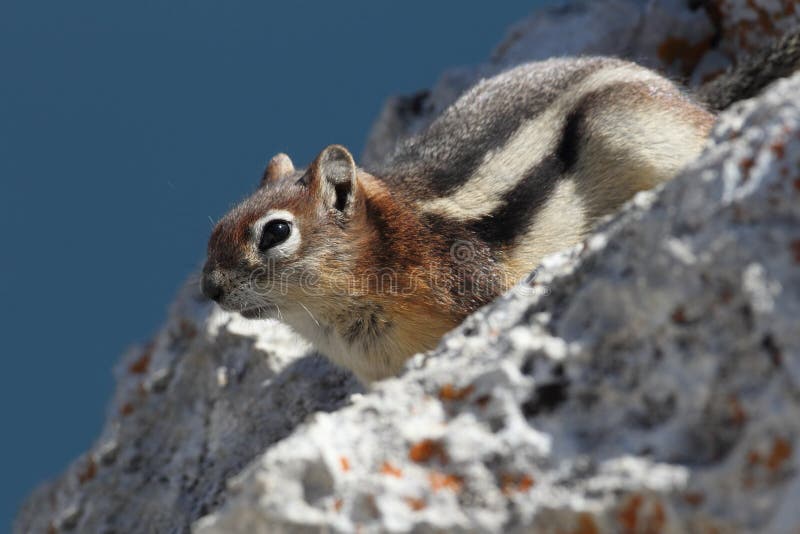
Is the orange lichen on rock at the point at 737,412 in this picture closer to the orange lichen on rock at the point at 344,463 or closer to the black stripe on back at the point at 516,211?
the orange lichen on rock at the point at 344,463

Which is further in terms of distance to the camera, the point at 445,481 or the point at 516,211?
the point at 516,211

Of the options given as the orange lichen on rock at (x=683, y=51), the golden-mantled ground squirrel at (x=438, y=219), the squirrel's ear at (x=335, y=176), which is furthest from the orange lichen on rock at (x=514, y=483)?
the orange lichen on rock at (x=683, y=51)

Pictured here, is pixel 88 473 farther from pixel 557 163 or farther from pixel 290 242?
pixel 557 163

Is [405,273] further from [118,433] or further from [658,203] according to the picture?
[118,433]

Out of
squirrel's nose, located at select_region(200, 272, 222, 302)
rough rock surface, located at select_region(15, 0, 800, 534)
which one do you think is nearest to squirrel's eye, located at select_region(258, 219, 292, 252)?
squirrel's nose, located at select_region(200, 272, 222, 302)

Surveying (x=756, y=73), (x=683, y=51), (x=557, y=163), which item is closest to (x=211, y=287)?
(x=557, y=163)

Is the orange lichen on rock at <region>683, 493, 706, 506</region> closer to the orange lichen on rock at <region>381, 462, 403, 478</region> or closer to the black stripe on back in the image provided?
the orange lichen on rock at <region>381, 462, 403, 478</region>
